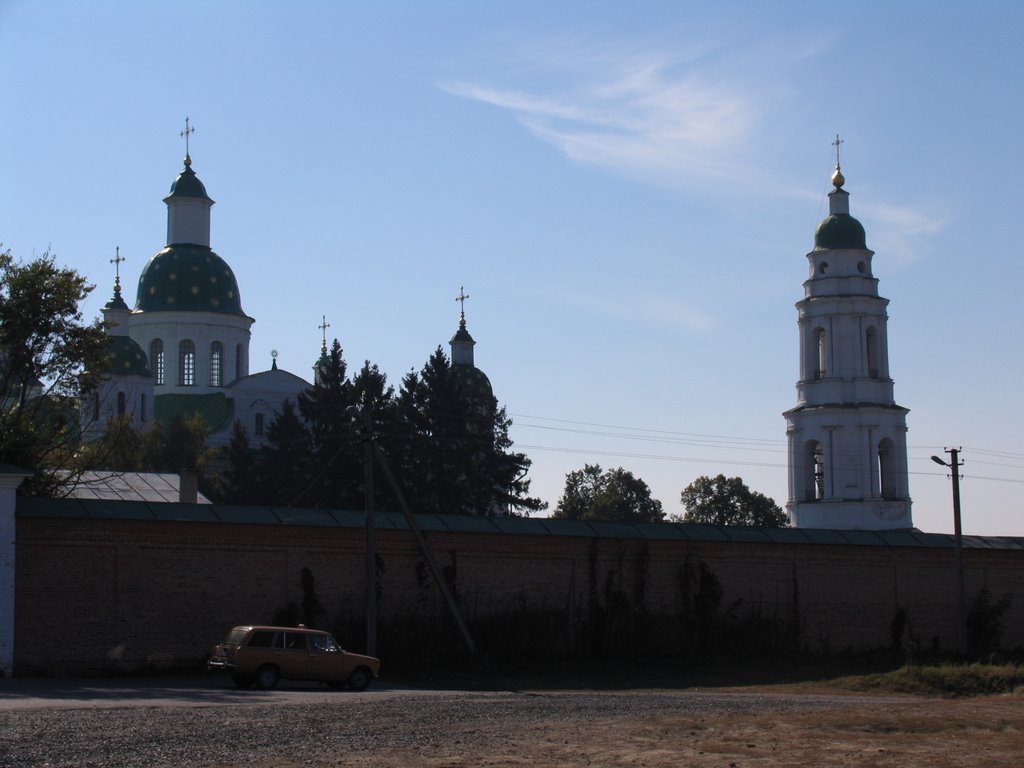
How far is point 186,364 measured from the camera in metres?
82.4

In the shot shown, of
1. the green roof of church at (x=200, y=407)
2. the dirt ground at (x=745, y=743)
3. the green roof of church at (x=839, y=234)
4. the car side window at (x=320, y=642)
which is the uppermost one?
the green roof of church at (x=839, y=234)

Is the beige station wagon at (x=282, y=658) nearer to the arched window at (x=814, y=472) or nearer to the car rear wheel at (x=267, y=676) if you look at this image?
the car rear wheel at (x=267, y=676)

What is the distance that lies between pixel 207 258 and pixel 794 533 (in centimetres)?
5065

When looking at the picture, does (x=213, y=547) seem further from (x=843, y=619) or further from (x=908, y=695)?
(x=843, y=619)

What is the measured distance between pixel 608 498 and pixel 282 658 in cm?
8132

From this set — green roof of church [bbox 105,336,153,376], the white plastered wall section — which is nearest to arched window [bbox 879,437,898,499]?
the white plastered wall section

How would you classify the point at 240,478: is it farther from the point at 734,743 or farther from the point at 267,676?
the point at 734,743

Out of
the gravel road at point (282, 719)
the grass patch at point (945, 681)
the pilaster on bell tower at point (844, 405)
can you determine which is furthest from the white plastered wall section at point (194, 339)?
the gravel road at point (282, 719)

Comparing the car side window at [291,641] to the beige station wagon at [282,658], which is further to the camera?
the car side window at [291,641]

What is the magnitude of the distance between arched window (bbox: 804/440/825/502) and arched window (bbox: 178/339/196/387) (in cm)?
3377

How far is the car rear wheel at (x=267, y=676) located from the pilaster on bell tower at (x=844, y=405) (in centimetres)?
4380

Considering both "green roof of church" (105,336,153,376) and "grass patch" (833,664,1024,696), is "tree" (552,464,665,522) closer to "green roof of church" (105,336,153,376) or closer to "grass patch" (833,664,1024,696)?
"green roof of church" (105,336,153,376)

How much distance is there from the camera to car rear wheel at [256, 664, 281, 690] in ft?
80.0

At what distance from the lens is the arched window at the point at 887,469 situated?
66250 mm
